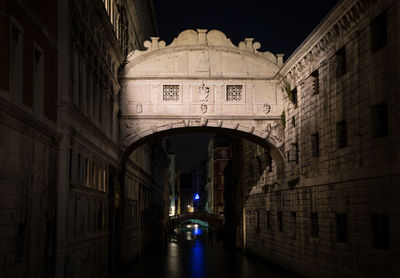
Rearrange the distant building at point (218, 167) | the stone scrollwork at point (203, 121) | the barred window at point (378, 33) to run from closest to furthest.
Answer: the barred window at point (378, 33)
the stone scrollwork at point (203, 121)
the distant building at point (218, 167)

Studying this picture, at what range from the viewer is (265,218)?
96.0 feet

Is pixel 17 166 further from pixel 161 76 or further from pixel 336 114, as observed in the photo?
pixel 161 76

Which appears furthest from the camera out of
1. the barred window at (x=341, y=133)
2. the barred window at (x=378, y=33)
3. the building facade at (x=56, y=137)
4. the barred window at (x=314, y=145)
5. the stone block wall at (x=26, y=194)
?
the barred window at (x=314, y=145)

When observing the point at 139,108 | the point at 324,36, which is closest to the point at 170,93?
the point at 139,108

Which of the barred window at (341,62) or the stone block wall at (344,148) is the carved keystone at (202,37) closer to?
the stone block wall at (344,148)

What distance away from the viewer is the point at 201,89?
82.4 ft

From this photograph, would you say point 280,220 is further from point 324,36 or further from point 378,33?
point 378,33

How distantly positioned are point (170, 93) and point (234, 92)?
2.98 metres

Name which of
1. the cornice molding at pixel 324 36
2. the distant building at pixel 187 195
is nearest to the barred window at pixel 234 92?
the cornice molding at pixel 324 36

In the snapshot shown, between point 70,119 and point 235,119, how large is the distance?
11.5 meters

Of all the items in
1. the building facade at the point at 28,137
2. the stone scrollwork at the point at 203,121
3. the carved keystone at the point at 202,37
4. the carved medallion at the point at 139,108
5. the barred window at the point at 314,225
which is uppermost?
the carved keystone at the point at 202,37

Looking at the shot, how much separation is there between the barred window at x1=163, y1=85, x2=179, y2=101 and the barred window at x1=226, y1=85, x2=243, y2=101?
2380 millimetres

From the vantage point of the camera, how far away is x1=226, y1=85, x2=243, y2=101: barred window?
25.4 metres

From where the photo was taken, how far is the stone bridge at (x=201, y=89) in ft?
82.0
